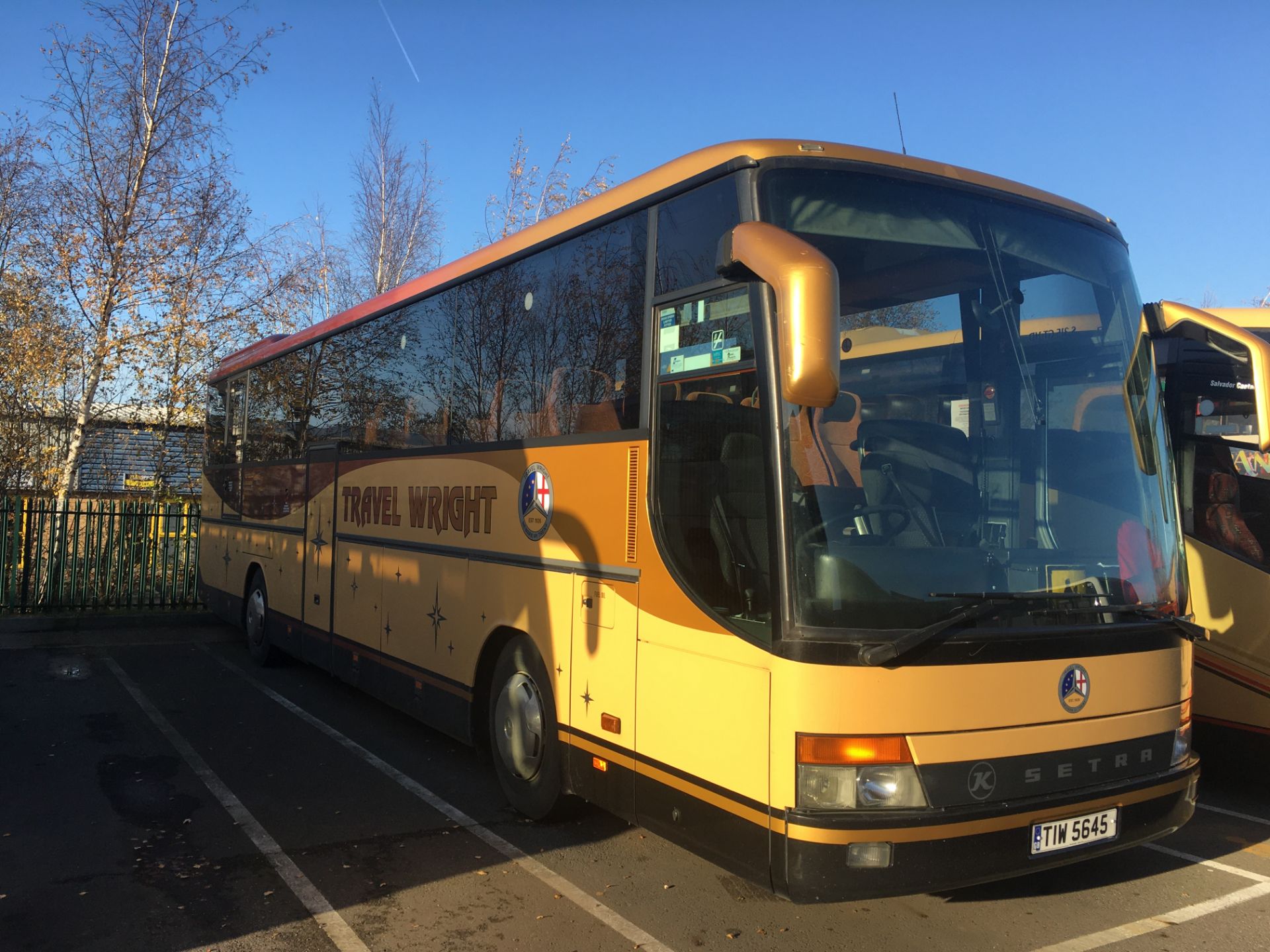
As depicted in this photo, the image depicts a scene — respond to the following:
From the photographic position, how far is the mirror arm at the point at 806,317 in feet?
10.7

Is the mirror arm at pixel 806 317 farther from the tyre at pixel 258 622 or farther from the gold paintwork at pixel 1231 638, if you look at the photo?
the tyre at pixel 258 622

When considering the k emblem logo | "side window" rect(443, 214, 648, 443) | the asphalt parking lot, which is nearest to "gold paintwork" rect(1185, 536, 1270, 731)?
the asphalt parking lot

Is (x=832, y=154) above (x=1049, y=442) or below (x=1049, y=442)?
above

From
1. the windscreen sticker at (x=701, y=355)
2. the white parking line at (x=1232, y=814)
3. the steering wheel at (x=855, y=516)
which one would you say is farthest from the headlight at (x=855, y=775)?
the white parking line at (x=1232, y=814)

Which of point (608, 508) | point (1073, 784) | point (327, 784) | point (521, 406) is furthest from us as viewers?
point (327, 784)

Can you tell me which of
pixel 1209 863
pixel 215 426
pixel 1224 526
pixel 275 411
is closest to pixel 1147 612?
pixel 1209 863

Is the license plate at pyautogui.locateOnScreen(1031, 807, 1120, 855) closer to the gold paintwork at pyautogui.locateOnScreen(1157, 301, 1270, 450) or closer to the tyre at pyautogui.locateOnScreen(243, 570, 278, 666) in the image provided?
the gold paintwork at pyautogui.locateOnScreen(1157, 301, 1270, 450)

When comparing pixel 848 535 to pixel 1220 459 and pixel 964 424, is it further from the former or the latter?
pixel 1220 459

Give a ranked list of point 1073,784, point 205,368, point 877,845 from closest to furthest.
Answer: point 877,845, point 1073,784, point 205,368

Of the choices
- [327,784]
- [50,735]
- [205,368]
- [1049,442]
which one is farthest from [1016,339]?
[205,368]

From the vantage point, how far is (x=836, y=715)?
3582mm

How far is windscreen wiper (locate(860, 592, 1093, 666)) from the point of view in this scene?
3.53 meters

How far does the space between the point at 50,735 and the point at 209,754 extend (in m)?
1.50

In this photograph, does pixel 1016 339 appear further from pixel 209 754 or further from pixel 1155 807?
pixel 209 754
